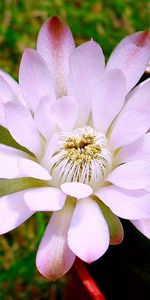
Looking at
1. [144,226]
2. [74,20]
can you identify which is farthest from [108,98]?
[74,20]

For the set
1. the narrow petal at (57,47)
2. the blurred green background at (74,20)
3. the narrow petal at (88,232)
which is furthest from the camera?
the blurred green background at (74,20)

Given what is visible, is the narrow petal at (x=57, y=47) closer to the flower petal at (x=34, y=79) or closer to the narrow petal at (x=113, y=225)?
the flower petal at (x=34, y=79)

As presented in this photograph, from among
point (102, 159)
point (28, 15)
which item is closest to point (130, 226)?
point (102, 159)

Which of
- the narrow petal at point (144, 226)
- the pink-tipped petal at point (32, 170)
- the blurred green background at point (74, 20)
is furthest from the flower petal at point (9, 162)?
the blurred green background at point (74, 20)

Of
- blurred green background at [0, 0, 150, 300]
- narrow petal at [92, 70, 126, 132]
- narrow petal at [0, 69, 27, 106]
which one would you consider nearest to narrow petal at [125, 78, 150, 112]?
narrow petal at [92, 70, 126, 132]

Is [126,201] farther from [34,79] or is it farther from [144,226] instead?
[34,79]

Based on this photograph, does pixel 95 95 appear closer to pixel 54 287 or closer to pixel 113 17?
pixel 54 287
